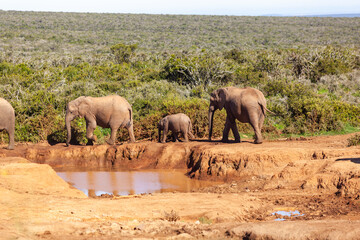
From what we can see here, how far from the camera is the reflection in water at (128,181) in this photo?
540 inches

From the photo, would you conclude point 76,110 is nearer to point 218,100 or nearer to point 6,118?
point 6,118

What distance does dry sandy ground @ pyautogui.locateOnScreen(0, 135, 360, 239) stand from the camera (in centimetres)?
799

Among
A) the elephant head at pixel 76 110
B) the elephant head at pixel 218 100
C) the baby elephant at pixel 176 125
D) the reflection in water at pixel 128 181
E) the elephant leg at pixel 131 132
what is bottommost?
the reflection in water at pixel 128 181

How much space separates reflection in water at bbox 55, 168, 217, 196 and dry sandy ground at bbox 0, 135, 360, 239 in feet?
1.65

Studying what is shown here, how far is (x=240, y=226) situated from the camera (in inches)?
315

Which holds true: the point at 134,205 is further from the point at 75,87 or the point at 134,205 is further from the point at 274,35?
the point at 274,35

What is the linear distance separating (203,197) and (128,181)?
433 cm

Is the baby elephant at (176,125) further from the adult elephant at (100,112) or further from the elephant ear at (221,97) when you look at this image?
the adult elephant at (100,112)

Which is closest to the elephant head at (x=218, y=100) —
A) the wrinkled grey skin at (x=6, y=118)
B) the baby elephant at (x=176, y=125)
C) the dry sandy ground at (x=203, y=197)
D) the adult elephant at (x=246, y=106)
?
the adult elephant at (x=246, y=106)

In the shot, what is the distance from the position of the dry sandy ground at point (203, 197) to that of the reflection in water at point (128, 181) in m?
0.50

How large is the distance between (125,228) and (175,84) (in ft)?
66.6

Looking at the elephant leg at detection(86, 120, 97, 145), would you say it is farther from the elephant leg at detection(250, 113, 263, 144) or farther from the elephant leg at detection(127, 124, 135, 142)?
the elephant leg at detection(250, 113, 263, 144)

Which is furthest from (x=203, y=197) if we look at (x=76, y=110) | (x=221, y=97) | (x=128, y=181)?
(x=76, y=110)

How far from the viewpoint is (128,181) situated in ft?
48.7
